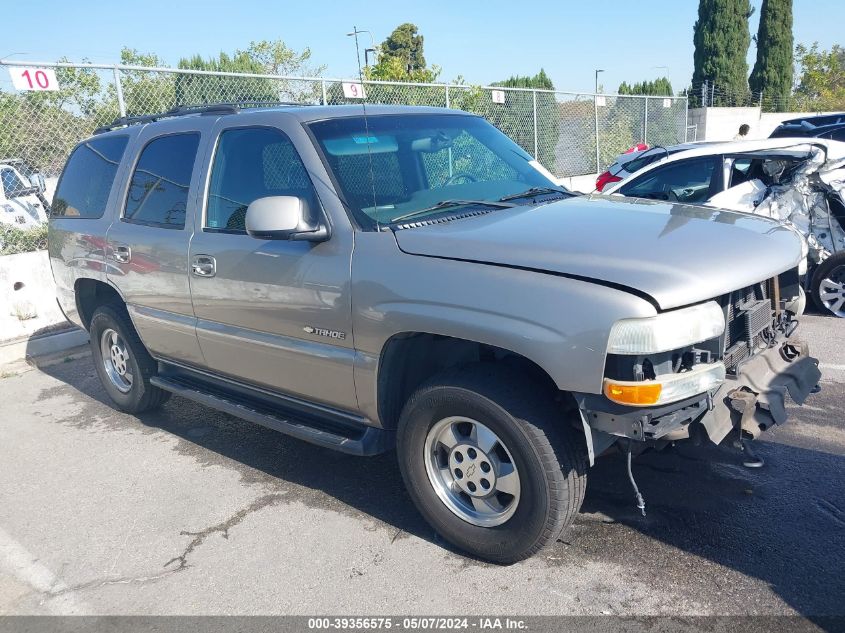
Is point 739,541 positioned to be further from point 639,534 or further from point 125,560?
point 125,560

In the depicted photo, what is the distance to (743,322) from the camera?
3.16 meters

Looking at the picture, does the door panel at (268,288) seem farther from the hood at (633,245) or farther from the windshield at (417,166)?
the hood at (633,245)

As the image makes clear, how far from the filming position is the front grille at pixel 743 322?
3.03 m

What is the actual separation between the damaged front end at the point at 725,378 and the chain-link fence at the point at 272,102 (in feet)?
11.2

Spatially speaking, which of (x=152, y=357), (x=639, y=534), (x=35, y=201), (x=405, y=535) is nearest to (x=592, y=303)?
(x=639, y=534)

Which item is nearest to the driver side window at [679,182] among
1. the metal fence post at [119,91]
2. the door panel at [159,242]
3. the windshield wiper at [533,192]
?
the windshield wiper at [533,192]

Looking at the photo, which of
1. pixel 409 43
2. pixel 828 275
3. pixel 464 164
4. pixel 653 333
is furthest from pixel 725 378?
pixel 409 43

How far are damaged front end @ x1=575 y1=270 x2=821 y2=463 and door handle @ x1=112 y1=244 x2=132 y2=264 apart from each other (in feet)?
10.8

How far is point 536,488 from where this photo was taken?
2951 millimetres

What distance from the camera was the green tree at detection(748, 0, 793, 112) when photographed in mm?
32531

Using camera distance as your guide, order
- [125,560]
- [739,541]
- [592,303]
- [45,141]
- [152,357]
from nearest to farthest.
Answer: [592,303] → [739,541] → [125,560] → [152,357] → [45,141]

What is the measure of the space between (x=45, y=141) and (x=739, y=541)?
8.17 metres

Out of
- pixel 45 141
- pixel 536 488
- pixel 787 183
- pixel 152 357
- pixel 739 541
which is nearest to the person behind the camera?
pixel 536 488

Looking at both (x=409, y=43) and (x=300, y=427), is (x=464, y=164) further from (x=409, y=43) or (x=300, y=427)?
(x=409, y=43)
